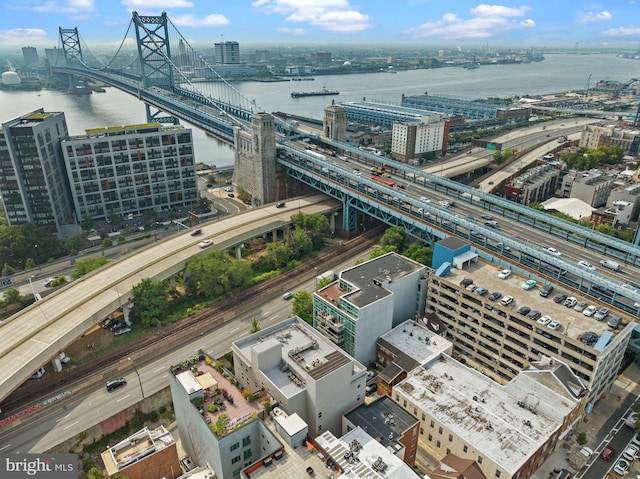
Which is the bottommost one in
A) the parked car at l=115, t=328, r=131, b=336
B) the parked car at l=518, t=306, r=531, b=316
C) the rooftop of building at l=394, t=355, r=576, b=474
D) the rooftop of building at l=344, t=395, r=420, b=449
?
the parked car at l=115, t=328, r=131, b=336

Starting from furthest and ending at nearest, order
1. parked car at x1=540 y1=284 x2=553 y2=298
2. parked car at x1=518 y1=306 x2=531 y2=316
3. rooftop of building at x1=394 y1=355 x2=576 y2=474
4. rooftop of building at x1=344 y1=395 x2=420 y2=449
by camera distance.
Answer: parked car at x1=540 y1=284 x2=553 y2=298 < parked car at x1=518 y1=306 x2=531 y2=316 < rooftop of building at x1=344 y1=395 x2=420 y2=449 < rooftop of building at x1=394 y1=355 x2=576 y2=474

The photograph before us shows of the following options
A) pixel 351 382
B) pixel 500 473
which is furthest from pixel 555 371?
pixel 351 382

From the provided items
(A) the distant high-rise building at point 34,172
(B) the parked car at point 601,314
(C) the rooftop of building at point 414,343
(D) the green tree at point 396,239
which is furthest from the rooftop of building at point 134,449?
(A) the distant high-rise building at point 34,172

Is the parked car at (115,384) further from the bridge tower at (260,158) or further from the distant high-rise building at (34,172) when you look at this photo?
the bridge tower at (260,158)

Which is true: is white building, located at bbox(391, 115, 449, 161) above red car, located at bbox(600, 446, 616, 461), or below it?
above

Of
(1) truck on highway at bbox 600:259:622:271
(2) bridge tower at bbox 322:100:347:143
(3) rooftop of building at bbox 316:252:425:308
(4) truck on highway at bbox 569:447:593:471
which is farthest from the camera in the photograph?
(2) bridge tower at bbox 322:100:347:143

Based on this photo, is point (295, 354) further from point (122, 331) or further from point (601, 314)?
point (601, 314)

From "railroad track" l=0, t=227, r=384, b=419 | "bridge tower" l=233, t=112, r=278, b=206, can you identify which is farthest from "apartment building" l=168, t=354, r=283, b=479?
"bridge tower" l=233, t=112, r=278, b=206

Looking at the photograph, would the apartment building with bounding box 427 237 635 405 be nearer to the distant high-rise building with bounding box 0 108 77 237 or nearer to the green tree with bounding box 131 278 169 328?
the green tree with bounding box 131 278 169 328

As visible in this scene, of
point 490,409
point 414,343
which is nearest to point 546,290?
point 414,343
